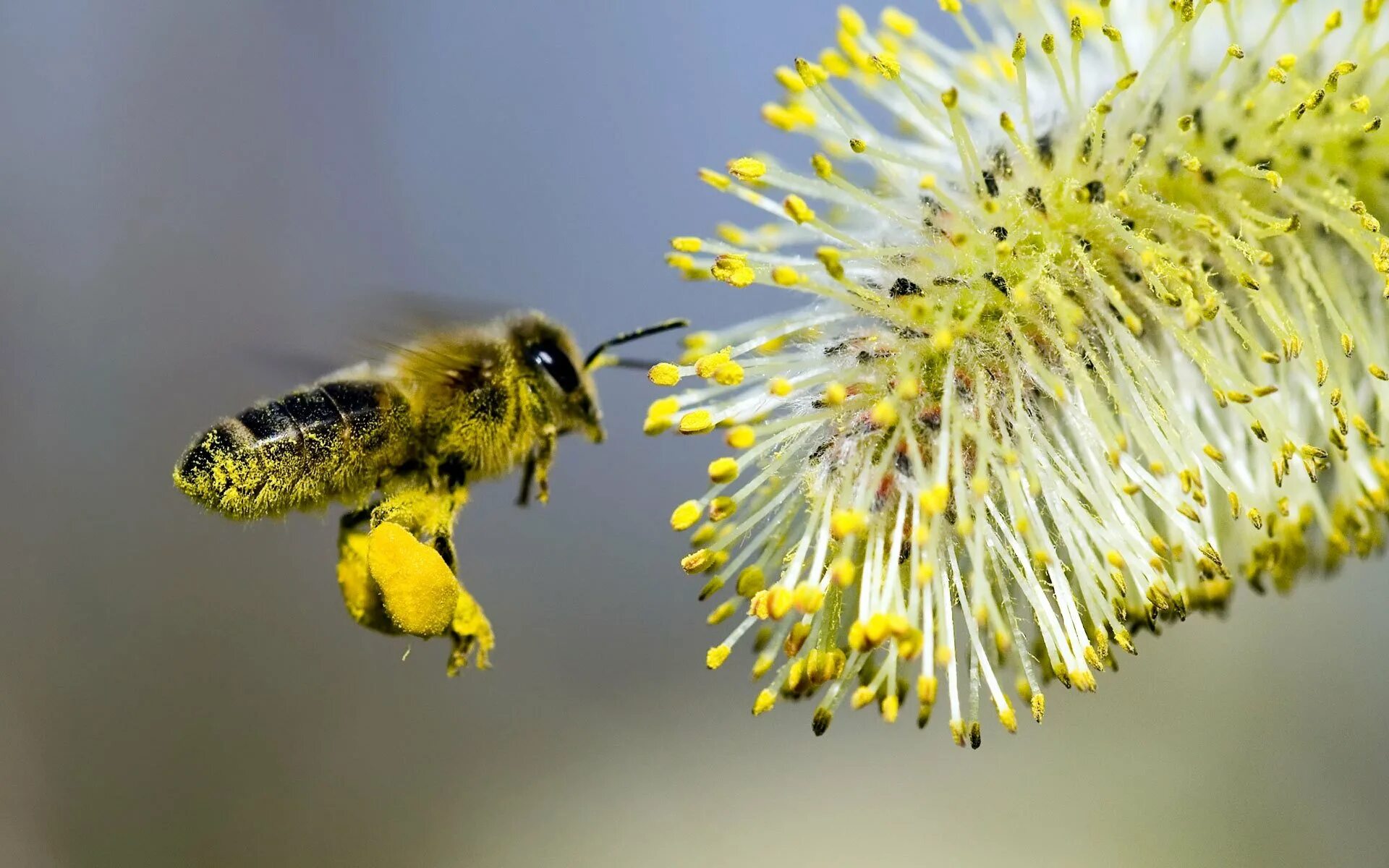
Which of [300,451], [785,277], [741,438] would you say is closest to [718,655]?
[741,438]

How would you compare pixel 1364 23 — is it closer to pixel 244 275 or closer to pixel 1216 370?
pixel 1216 370

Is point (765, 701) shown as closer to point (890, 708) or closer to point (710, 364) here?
point (890, 708)

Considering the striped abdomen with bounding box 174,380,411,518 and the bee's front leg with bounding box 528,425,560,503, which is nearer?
the striped abdomen with bounding box 174,380,411,518

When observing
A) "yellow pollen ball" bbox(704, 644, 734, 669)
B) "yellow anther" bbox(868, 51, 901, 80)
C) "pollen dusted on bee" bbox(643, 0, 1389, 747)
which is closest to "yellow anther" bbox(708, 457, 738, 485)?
"pollen dusted on bee" bbox(643, 0, 1389, 747)

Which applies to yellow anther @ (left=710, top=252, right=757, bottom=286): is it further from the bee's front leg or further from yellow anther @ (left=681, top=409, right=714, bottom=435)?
the bee's front leg

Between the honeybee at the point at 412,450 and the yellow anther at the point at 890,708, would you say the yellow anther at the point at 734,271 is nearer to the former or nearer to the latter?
the honeybee at the point at 412,450

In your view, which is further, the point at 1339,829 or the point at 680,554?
the point at 680,554

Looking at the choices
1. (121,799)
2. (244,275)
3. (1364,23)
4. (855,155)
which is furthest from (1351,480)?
(244,275)
